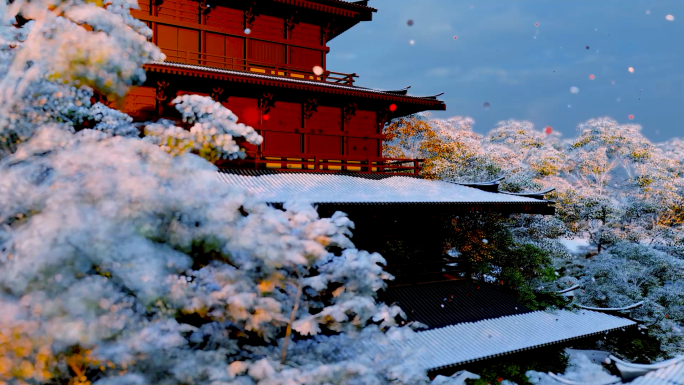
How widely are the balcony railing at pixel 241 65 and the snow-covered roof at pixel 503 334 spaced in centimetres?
888

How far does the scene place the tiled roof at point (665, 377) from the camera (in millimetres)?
5824

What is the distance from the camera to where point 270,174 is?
38.1ft

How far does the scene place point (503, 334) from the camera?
32.8ft

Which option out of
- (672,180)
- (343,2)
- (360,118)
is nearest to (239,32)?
(343,2)

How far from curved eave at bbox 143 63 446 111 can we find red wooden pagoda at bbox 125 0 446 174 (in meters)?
0.03

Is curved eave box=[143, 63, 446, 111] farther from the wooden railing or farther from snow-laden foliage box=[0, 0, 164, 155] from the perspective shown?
snow-laden foliage box=[0, 0, 164, 155]

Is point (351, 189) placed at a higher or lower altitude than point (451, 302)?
higher

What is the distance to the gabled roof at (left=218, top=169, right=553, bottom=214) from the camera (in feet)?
32.3

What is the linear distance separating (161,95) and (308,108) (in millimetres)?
4489

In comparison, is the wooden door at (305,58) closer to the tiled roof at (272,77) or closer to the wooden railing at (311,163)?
the tiled roof at (272,77)

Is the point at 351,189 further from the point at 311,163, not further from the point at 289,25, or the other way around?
the point at 289,25

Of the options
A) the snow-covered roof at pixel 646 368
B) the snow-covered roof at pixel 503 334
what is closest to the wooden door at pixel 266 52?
the snow-covered roof at pixel 503 334

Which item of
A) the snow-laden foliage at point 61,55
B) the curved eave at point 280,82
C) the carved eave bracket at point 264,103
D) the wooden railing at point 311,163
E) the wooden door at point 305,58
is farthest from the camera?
the wooden door at point 305,58

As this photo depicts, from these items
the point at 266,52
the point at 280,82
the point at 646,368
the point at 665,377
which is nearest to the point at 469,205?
the point at 646,368
